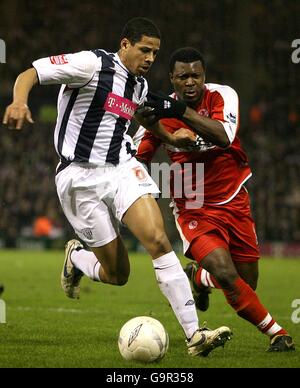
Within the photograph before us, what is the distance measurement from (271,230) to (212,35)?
6304 millimetres

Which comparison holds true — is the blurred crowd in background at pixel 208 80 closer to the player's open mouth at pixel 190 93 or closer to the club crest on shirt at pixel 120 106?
the player's open mouth at pixel 190 93

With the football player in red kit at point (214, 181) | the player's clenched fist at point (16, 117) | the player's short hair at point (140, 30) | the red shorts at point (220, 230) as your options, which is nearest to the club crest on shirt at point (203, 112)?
the football player in red kit at point (214, 181)

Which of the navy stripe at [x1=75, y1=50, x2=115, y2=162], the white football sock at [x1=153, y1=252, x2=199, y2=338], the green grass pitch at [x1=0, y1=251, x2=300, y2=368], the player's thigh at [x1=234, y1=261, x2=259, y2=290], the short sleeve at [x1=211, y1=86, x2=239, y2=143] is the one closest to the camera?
the green grass pitch at [x1=0, y1=251, x2=300, y2=368]

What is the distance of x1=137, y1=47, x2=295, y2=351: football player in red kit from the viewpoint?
21.4ft

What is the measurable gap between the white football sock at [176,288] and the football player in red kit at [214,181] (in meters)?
0.42

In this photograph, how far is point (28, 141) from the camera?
2281 cm

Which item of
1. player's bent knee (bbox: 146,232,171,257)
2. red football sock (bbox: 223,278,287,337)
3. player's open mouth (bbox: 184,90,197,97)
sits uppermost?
player's open mouth (bbox: 184,90,197,97)

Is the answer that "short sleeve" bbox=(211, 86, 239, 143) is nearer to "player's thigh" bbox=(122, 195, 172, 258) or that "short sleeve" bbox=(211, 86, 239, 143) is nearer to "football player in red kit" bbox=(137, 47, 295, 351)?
"football player in red kit" bbox=(137, 47, 295, 351)

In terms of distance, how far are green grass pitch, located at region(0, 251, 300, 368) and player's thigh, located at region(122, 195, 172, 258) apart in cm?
79

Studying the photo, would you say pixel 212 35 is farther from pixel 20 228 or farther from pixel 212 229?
pixel 212 229

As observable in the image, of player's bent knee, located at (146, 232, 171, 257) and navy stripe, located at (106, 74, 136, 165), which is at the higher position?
navy stripe, located at (106, 74, 136, 165)

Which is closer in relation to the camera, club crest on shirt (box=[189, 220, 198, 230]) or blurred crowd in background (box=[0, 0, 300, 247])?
club crest on shirt (box=[189, 220, 198, 230])

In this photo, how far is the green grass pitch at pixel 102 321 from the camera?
592cm

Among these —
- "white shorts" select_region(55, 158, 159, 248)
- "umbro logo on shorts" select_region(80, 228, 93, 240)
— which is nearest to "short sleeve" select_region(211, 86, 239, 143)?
Answer: "white shorts" select_region(55, 158, 159, 248)
